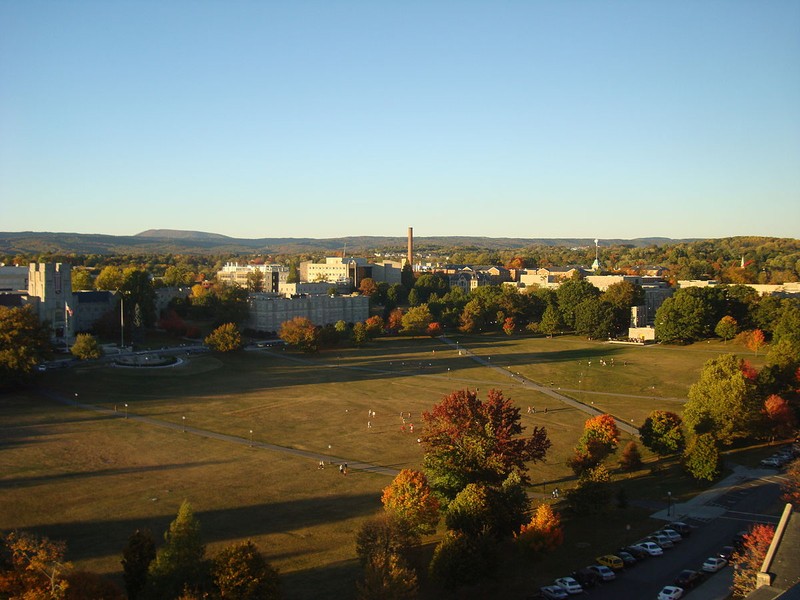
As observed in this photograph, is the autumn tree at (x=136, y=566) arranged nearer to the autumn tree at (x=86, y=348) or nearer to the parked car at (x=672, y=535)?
the parked car at (x=672, y=535)

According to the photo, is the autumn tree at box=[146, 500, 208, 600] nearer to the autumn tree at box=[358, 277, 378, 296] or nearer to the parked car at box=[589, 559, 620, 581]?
the parked car at box=[589, 559, 620, 581]

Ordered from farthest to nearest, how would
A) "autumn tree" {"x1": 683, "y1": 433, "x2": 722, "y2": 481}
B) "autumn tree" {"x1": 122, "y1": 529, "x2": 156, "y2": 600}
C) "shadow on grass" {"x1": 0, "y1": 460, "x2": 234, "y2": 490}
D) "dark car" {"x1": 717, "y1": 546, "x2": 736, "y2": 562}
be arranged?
"autumn tree" {"x1": 683, "y1": 433, "x2": 722, "y2": 481} < "shadow on grass" {"x1": 0, "y1": 460, "x2": 234, "y2": 490} < "dark car" {"x1": 717, "y1": 546, "x2": 736, "y2": 562} < "autumn tree" {"x1": 122, "y1": 529, "x2": 156, "y2": 600}

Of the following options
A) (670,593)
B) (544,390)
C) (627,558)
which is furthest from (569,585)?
(544,390)

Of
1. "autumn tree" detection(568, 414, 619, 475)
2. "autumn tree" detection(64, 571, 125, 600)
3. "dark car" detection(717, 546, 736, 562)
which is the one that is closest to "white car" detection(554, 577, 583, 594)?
"dark car" detection(717, 546, 736, 562)

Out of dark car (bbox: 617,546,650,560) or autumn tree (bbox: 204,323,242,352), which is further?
autumn tree (bbox: 204,323,242,352)

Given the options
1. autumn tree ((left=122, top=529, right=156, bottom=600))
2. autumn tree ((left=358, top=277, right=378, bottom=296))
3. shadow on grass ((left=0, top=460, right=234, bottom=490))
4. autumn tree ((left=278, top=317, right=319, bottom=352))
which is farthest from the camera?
autumn tree ((left=358, top=277, right=378, bottom=296))

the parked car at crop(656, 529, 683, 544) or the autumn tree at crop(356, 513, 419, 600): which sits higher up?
the autumn tree at crop(356, 513, 419, 600)

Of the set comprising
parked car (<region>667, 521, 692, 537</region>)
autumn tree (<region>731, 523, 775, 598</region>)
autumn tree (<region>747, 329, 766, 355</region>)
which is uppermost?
autumn tree (<region>747, 329, 766, 355</region>)

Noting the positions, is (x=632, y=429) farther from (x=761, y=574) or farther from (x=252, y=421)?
(x=761, y=574)

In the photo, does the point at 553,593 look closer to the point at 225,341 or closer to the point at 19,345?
the point at 19,345
